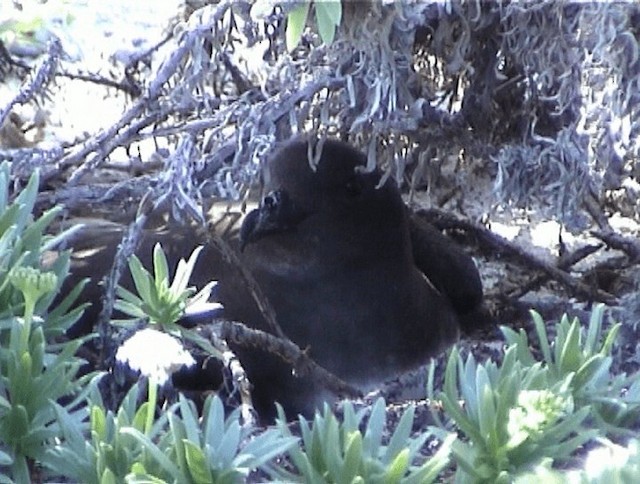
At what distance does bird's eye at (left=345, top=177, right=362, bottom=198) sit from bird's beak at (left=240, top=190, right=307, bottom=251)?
18cm

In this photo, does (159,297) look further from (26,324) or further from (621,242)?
(621,242)

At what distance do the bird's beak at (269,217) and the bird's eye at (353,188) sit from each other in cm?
18

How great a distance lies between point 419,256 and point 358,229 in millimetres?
343

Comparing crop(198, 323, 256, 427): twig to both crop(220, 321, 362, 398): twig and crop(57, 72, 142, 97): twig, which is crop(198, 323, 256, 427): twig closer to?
crop(220, 321, 362, 398): twig

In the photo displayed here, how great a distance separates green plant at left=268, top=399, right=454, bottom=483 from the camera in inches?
65.1

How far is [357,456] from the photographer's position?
1.64 meters

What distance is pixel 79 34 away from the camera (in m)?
4.35

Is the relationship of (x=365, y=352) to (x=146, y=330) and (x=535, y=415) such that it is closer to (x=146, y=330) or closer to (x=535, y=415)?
(x=146, y=330)

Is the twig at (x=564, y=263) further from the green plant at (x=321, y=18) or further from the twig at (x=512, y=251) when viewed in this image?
the green plant at (x=321, y=18)

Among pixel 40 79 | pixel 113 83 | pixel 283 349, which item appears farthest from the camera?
pixel 113 83

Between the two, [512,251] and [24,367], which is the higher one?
[24,367]

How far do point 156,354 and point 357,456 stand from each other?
59cm

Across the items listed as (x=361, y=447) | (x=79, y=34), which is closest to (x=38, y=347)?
(x=361, y=447)

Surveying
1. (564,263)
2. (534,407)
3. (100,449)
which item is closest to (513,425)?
(534,407)
